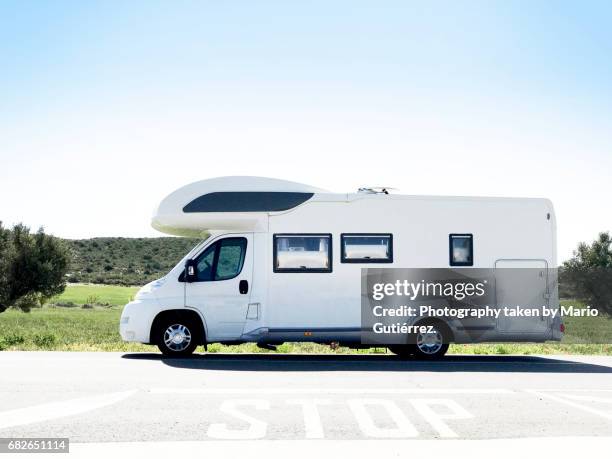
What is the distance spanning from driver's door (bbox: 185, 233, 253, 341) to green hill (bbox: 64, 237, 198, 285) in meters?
55.5

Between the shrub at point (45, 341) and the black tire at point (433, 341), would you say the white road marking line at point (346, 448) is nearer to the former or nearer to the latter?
the black tire at point (433, 341)

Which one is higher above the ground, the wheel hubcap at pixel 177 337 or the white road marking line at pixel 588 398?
the wheel hubcap at pixel 177 337

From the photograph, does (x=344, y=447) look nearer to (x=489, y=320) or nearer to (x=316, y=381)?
(x=316, y=381)

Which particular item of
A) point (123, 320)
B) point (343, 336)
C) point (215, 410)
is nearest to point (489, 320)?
point (343, 336)

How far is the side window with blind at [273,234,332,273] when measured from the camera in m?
15.5

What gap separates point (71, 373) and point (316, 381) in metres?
3.58

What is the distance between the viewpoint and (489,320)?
51.8 ft

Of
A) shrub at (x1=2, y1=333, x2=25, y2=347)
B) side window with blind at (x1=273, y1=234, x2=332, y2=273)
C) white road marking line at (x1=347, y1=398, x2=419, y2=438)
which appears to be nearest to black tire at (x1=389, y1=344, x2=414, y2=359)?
side window with blind at (x1=273, y1=234, x2=332, y2=273)

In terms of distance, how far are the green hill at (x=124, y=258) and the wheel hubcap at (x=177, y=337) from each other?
55491 millimetres

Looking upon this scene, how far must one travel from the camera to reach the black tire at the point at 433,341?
15.7 metres

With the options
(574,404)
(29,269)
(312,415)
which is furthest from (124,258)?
(312,415)

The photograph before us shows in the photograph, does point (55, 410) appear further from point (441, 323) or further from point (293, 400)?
point (441, 323)

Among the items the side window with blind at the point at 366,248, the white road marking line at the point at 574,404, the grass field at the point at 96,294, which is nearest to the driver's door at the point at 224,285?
the side window with blind at the point at 366,248

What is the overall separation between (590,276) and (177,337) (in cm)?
4438
